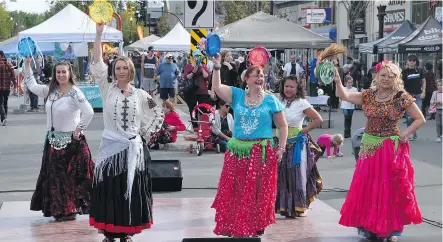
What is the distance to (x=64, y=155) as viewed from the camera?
9.09 meters

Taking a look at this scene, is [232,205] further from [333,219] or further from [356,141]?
[356,141]

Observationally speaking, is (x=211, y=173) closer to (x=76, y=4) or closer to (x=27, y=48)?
(x=27, y=48)

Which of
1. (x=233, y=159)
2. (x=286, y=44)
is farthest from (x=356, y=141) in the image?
(x=286, y=44)

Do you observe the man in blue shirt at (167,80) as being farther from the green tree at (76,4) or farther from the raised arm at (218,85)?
the green tree at (76,4)

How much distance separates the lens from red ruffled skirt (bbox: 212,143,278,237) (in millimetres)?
7793

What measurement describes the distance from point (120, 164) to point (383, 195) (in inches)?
99.8

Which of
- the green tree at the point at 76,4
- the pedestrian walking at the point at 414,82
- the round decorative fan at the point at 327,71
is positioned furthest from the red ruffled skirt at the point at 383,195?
the green tree at the point at 76,4

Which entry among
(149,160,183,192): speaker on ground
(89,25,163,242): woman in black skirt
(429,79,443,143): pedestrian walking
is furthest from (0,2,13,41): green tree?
(89,25,163,242): woman in black skirt

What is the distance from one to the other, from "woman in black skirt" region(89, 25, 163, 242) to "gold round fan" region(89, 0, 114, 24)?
7.5 inches

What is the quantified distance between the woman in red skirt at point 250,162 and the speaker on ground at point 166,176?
370 cm

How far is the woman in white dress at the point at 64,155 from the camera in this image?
894 centimetres

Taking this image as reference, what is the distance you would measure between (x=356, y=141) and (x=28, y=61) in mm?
4021

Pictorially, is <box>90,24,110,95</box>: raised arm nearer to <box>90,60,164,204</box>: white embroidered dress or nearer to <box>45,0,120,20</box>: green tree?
<box>90,60,164,204</box>: white embroidered dress

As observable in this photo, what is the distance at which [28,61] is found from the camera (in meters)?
9.60
